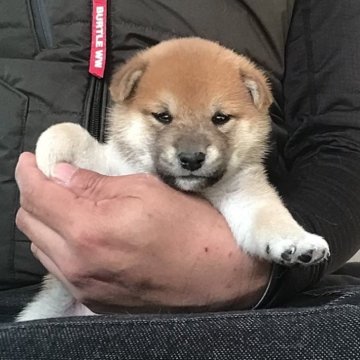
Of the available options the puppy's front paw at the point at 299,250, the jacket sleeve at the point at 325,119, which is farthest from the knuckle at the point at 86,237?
the jacket sleeve at the point at 325,119

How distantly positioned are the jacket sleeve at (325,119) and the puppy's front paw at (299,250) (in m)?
0.17

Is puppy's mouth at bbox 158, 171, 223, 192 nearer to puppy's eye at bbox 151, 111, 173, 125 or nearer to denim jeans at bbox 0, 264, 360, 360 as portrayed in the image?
puppy's eye at bbox 151, 111, 173, 125

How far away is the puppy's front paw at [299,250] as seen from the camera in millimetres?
1045

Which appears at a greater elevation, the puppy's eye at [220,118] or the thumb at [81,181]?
the puppy's eye at [220,118]

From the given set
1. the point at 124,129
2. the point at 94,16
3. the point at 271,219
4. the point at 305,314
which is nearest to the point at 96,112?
the point at 124,129

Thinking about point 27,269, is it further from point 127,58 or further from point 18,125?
point 127,58

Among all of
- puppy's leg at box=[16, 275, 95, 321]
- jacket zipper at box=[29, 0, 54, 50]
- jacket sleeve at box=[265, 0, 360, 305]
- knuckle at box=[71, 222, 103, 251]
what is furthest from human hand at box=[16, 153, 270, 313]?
jacket zipper at box=[29, 0, 54, 50]

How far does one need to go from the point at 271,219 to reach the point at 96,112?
1.53 feet

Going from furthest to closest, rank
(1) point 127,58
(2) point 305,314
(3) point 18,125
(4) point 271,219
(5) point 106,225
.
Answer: (1) point 127,58
(3) point 18,125
(4) point 271,219
(5) point 106,225
(2) point 305,314

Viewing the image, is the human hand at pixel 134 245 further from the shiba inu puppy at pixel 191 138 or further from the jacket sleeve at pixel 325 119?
the jacket sleeve at pixel 325 119

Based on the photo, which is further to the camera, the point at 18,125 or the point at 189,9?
the point at 189,9

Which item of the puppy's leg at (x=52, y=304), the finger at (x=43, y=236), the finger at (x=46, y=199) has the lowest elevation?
the puppy's leg at (x=52, y=304)

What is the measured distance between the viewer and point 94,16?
132 cm

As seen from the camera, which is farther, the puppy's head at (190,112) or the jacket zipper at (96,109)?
the jacket zipper at (96,109)
